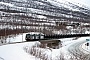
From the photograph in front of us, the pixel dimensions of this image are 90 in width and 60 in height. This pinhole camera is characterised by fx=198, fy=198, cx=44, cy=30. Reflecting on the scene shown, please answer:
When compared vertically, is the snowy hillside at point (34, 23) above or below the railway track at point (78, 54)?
below

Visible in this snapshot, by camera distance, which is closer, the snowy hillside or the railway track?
the railway track

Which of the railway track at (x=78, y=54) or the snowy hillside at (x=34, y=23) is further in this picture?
the snowy hillside at (x=34, y=23)

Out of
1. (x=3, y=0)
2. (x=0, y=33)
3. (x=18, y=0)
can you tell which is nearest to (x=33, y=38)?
(x=0, y=33)

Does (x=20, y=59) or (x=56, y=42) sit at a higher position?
(x=20, y=59)

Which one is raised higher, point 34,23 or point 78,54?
point 78,54

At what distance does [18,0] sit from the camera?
185625 mm

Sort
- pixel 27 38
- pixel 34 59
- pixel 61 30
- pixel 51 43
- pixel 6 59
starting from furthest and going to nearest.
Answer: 1. pixel 61 30
2. pixel 51 43
3. pixel 27 38
4. pixel 34 59
5. pixel 6 59

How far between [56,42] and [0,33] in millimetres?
14357

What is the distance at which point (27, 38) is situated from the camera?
43625 mm

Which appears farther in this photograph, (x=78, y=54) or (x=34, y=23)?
(x=34, y=23)

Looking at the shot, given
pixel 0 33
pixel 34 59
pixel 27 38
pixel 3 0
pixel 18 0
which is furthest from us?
pixel 18 0

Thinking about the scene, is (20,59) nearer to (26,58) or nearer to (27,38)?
(26,58)

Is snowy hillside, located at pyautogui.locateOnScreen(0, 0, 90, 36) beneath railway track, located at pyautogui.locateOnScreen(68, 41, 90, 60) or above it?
beneath

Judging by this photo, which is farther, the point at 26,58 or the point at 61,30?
the point at 61,30
